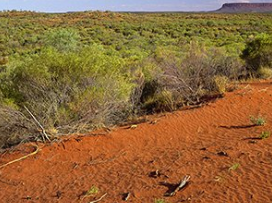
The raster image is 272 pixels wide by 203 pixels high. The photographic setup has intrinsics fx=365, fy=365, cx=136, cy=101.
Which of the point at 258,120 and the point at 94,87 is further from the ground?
the point at 94,87

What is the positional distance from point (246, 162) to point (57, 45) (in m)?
16.8

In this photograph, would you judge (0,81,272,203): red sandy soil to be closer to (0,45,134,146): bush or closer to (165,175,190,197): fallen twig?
(165,175,190,197): fallen twig

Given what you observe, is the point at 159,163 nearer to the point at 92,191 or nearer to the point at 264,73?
the point at 92,191

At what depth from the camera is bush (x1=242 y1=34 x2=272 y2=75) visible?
14852 millimetres

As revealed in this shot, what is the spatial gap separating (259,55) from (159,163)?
9.53m

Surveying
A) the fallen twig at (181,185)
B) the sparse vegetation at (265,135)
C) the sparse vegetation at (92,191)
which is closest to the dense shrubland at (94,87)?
the sparse vegetation at (92,191)

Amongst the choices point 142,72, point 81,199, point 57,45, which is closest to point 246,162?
point 81,199

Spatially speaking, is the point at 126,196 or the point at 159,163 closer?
the point at 126,196

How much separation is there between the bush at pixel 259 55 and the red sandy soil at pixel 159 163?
17.6ft

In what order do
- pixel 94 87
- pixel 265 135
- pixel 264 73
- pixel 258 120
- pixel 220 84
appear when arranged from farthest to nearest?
pixel 264 73 → pixel 220 84 → pixel 94 87 → pixel 258 120 → pixel 265 135

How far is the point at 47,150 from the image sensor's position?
8328 mm

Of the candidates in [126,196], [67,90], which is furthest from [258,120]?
[67,90]

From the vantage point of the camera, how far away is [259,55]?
49.1 feet

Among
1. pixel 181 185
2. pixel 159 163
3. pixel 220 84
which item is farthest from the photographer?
pixel 220 84
